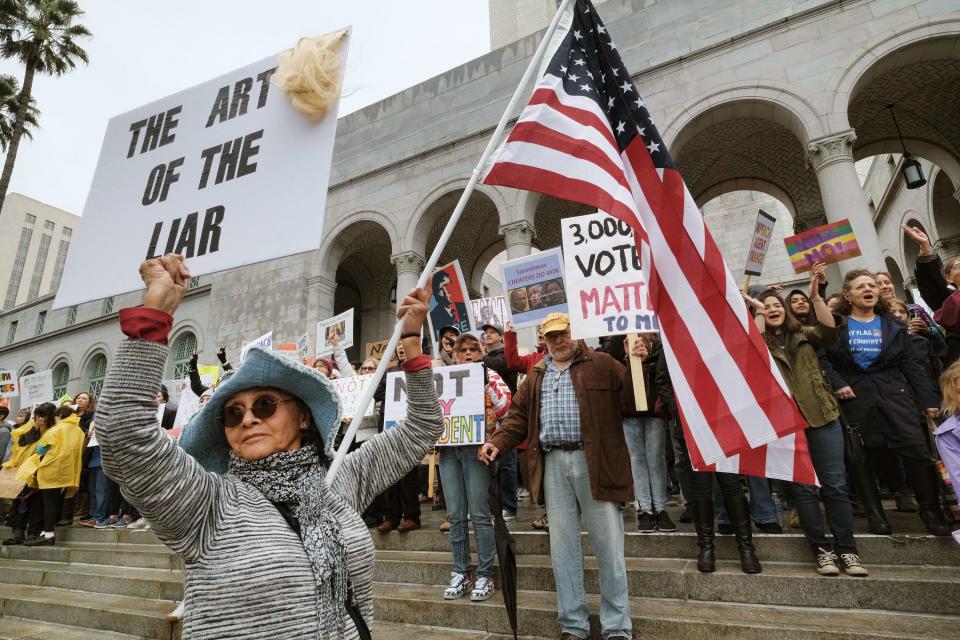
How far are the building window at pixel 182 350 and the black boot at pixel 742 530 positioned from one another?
18.9 m

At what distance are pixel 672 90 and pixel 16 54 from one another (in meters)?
20.9

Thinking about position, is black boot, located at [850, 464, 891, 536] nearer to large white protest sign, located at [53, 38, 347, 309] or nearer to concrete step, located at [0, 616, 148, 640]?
large white protest sign, located at [53, 38, 347, 309]

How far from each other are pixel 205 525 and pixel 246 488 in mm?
145

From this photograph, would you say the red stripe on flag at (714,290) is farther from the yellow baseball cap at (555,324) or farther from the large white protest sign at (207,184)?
the large white protest sign at (207,184)

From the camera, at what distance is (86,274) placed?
2453mm

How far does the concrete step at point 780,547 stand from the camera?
366 cm

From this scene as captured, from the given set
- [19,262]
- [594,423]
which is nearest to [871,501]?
[594,423]

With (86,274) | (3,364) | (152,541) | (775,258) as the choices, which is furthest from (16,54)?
(775,258)

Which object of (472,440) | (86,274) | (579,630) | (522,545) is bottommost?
(579,630)

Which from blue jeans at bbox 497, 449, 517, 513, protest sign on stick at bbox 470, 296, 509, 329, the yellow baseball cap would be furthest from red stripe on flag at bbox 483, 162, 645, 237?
protest sign on stick at bbox 470, 296, 509, 329

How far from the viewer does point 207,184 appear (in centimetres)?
240

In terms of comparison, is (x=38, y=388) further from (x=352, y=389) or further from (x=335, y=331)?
(x=352, y=389)

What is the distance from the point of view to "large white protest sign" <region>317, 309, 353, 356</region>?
10172 mm

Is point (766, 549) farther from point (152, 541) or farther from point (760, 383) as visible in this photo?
point (152, 541)
